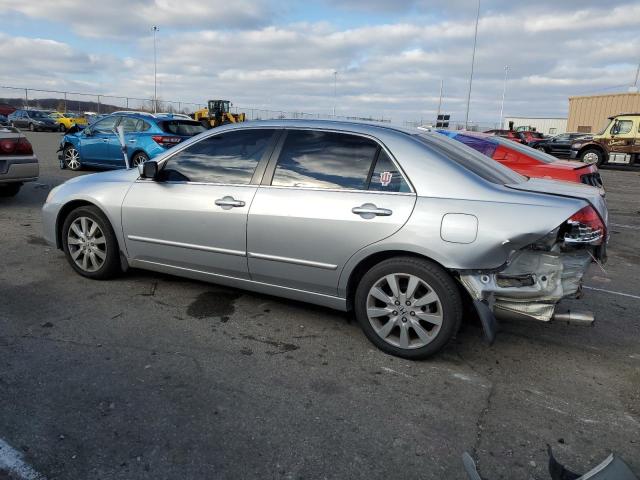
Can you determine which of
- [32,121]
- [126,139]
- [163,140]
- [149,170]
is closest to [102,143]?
[126,139]

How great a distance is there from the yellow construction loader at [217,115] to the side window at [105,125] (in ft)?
59.2

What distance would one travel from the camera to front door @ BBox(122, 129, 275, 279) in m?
3.96

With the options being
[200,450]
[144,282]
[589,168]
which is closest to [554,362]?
[200,450]

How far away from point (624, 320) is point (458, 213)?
231 cm

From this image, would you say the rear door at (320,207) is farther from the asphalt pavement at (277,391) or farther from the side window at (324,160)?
the asphalt pavement at (277,391)

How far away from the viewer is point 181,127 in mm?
12266

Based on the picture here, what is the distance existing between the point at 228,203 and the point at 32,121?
3639cm

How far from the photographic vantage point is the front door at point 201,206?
13.0 ft

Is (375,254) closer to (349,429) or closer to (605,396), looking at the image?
(349,429)

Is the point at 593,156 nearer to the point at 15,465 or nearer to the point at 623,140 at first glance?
the point at 623,140

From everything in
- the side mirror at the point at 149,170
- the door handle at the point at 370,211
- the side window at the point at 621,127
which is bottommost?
the door handle at the point at 370,211

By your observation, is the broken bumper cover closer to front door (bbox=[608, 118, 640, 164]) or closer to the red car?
the red car


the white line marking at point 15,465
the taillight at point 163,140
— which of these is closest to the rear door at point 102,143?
the taillight at point 163,140

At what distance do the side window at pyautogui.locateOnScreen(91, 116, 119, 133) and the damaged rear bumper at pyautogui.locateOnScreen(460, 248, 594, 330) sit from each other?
11284 mm
